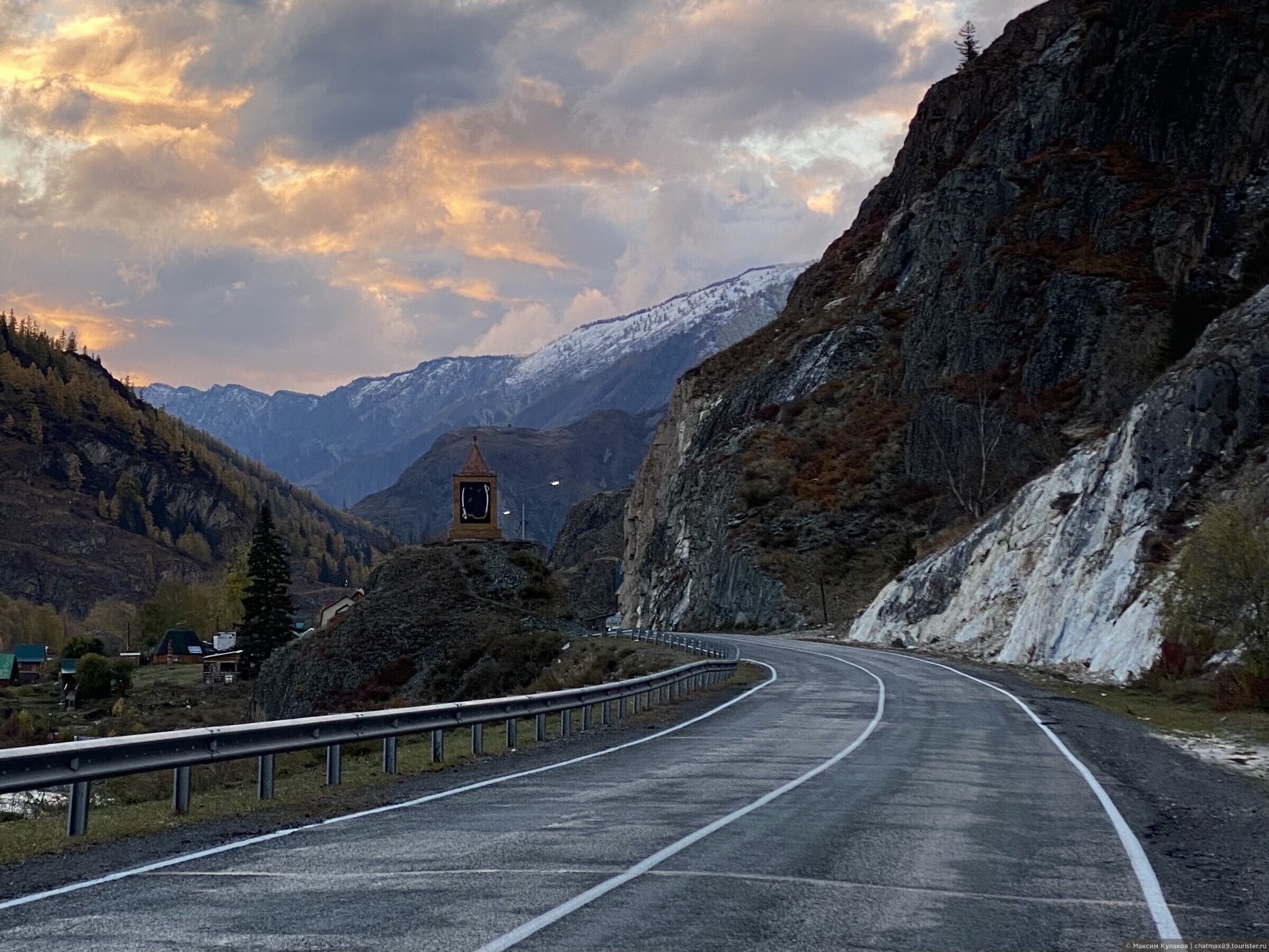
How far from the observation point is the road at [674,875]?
696 centimetres

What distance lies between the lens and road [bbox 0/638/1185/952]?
6961mm

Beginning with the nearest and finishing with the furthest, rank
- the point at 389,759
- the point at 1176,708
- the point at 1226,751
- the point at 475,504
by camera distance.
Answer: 1. the point at 389,759
2. the point at 1226,751
3. the point at 1176,708
4. the point at 475,504

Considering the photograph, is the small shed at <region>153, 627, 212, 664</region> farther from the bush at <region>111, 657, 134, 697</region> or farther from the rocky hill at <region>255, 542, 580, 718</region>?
the rocky hill at <region>255, 542, 580, 718</region>

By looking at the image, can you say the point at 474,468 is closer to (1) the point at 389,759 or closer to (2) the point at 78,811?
(1) the point at 389,759

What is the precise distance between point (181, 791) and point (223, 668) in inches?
4818

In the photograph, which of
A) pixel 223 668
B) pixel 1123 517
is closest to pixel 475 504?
pixel 223 668

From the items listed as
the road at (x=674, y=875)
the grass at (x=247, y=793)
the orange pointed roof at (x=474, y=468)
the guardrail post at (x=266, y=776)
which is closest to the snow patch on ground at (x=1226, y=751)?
the road at (x=674, y=875)

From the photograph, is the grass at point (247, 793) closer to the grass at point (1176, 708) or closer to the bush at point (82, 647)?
the grass at point (1176, 708)

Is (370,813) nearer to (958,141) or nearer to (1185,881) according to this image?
(1185,881)

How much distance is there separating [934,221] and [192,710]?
69691mm

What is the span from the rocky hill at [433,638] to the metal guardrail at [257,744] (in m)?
41.6

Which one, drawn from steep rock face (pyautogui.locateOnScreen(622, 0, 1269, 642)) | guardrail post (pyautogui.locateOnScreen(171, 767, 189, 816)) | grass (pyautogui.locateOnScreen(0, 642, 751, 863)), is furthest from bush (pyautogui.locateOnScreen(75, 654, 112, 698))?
guardrail post (pyautogui.locateOnScreen(171, 767, 189, 816))

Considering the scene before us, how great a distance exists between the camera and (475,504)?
97.0 meters

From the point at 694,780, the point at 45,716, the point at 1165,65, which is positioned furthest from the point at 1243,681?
the point at 45,716
